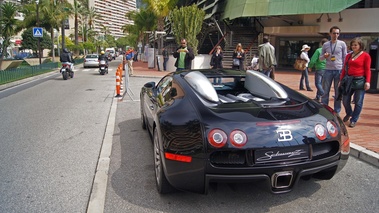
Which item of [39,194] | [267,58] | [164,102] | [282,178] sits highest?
[267,58]

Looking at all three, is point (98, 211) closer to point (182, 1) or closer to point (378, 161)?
point (378, 161)

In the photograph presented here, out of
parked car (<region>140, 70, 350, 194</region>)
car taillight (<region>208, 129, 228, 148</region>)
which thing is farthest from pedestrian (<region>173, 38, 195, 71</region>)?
car taillight (<region>208, 129, 228, 148</region>)

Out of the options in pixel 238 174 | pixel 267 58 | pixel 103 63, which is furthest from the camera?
pixel 103 63

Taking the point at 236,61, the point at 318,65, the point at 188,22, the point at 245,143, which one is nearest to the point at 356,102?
the point at 318,65

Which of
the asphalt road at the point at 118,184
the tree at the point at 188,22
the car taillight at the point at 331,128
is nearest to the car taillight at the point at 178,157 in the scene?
the asphalt road at the point at 118,184

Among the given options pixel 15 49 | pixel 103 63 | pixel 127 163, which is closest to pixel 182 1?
pixel 103 63

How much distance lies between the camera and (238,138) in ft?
9.08

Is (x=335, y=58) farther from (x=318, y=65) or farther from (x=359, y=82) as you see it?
(x=318, y=65)

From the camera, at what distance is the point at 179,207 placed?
10.2 feet

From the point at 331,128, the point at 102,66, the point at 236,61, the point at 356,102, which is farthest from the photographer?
the point at 102,66

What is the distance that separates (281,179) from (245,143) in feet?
1.70

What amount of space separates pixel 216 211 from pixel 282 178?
2.35 feet

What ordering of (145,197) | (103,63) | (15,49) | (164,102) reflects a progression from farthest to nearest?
(15,49) < (103,63) < (164,102) < (145,197)

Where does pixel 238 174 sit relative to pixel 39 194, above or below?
above
